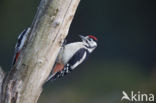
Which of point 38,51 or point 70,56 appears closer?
point 38,51

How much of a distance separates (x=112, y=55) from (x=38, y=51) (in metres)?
2.72

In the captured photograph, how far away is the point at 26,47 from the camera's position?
3098 millimetres

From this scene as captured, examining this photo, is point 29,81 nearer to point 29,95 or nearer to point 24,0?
point 29,95

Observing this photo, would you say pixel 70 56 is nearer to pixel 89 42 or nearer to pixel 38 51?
pixel 89 42

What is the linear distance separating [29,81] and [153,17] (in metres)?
3.12

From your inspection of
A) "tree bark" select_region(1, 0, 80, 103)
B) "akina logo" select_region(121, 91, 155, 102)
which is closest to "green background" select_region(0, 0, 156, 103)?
"akina logo" select_region(121, 91, 155, 102)

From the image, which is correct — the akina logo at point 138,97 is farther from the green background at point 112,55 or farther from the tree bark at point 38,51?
the tree bark at point 38,51

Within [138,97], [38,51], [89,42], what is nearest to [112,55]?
[138,97]

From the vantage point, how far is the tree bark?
10.1ft

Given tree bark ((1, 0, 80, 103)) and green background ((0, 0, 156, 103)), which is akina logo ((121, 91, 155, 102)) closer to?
green background ((0, 0, 156, 103))

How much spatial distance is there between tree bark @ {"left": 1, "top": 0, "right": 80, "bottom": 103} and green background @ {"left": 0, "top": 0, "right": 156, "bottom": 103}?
2.52 metres

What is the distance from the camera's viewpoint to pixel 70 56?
3.67 meters

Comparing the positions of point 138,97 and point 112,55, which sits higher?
point 112,55

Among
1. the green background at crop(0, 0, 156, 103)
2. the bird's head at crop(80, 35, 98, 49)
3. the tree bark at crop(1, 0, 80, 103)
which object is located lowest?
the tree bark at crop(1, 0, 80, 103)
